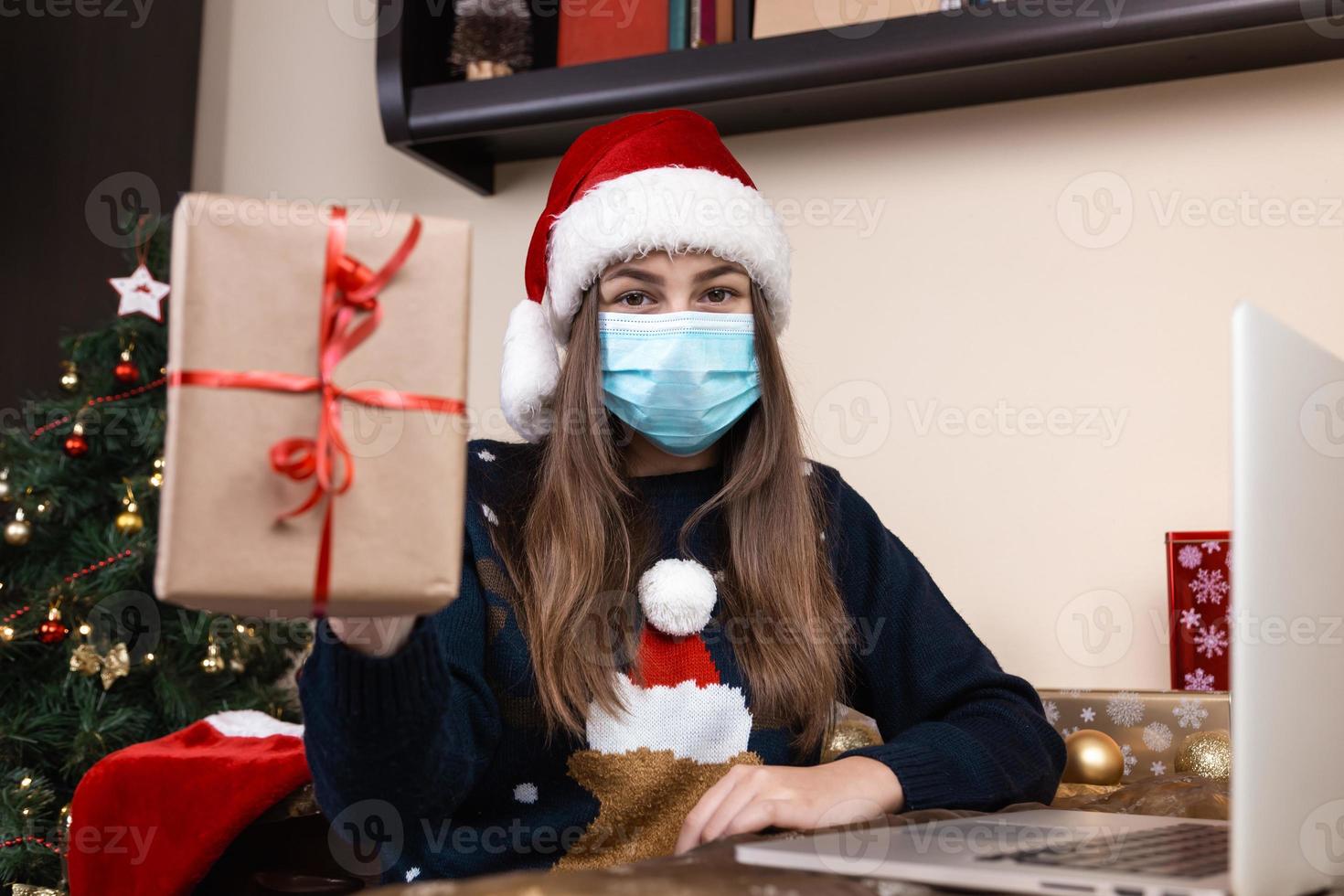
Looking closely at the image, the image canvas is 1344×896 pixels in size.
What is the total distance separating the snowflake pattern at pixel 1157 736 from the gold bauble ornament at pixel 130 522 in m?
1.51

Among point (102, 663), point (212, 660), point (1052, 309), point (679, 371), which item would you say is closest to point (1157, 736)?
point (1052, 309)

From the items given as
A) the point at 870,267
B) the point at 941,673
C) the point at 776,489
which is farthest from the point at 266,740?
the point at 870,267

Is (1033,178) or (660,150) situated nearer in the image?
(660,150)

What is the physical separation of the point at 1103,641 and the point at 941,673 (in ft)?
1.84

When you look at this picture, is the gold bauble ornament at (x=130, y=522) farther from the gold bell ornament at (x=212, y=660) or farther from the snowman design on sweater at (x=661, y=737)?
the snowman design on sweater at (x=661, y=737)

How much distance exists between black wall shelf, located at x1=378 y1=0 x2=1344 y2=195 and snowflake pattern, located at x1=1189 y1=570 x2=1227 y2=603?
691 millimetres

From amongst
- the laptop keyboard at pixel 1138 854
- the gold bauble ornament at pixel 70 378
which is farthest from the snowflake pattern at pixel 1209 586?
the gold bauble ornament at pixel 70 378

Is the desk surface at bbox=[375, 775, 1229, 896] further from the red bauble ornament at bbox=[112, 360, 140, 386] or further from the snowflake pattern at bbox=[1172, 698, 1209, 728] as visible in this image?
the red bauble ornament at bbox=[112, 360, 140, 386]

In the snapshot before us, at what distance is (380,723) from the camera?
2.45 feet

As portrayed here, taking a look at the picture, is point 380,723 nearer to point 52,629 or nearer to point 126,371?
point 52,629

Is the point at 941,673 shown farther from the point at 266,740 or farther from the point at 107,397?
the point at 107,397

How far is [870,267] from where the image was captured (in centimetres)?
184

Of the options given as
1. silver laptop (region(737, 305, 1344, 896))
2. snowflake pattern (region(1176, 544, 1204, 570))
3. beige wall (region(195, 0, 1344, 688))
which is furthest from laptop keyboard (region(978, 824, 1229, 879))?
beige wall (region(195, 0, 1344, 688))

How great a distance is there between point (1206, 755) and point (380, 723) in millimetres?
963
